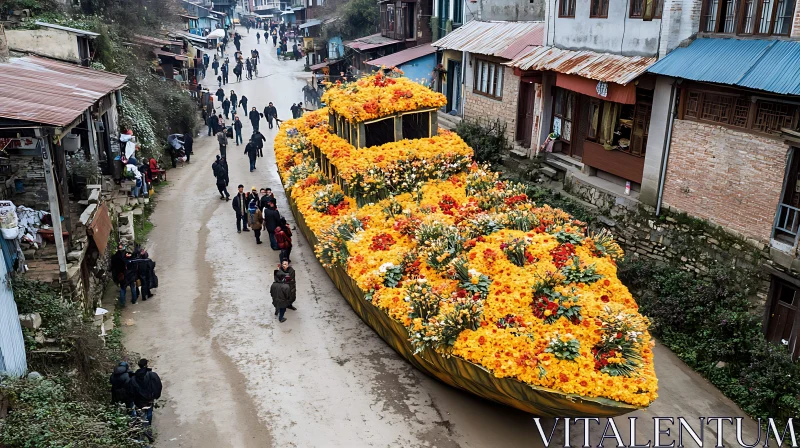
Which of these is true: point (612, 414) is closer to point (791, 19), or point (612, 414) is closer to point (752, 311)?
point (752, 311)

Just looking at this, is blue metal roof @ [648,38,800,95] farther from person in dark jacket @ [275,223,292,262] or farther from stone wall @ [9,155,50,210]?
stone wall @ [9,155,50,210]

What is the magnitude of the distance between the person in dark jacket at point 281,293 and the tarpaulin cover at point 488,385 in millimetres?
1659

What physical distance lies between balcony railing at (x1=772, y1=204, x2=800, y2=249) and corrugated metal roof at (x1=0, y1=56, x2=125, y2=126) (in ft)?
42.9

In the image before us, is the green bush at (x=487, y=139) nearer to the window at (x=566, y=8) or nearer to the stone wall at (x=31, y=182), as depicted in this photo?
the window at (x=566, y=8)

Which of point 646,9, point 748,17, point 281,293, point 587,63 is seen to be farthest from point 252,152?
point 748,17

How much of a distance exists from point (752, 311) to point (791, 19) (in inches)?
221

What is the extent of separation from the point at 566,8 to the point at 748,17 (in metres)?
6.35

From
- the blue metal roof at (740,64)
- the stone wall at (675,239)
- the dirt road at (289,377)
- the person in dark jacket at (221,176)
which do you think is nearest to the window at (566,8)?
the blue metal roof at (740,64)

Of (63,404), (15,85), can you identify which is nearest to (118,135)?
(15,85)

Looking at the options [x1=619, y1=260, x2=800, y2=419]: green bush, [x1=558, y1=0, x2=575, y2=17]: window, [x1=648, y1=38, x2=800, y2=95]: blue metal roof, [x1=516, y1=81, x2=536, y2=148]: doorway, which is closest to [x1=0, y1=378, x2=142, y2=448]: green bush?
[x1=619, y1=260, x2=800, y2=419]: green bush

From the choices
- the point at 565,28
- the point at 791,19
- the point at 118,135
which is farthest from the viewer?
the point at 118,135

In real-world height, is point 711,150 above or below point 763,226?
above

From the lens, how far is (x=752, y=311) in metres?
12.0

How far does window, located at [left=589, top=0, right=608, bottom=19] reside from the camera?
53.9ft
